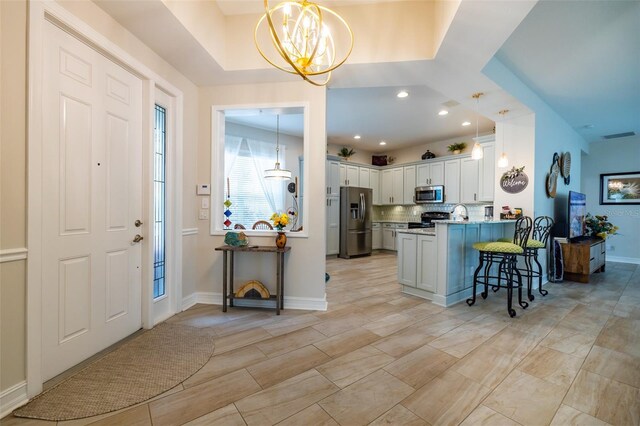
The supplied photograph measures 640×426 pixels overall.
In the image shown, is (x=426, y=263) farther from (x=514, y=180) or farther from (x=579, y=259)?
(x=579, y=259)

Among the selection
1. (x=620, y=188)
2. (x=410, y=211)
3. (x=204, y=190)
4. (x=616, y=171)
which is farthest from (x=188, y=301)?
(x=616, y=171)

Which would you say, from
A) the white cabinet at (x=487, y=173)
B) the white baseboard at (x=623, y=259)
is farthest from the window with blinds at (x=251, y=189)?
the white baseboard at (x=623, y=259)

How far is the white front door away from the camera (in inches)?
67.5

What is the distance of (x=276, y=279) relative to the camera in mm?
2998

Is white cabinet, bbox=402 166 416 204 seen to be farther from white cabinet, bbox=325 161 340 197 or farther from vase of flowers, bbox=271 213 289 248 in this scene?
vase of flowers, bbox=271 213 289 248

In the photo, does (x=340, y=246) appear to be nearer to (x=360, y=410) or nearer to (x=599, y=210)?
(x=360, y=410)

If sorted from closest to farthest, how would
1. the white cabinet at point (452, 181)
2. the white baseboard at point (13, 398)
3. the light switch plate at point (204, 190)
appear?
1. the white baseboard at point (13, 398)
2. the light switch plate at point (204, 190)
3. the white cabinet at point (452, 181)

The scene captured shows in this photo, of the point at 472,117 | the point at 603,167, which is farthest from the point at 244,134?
the point at 603,167

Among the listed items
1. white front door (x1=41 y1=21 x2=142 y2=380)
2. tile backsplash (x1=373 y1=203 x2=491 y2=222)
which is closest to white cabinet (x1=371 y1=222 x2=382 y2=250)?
tile backsplash (x1=373 y1=203 x2=491 y2=222)

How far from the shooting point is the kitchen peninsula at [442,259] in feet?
10.5

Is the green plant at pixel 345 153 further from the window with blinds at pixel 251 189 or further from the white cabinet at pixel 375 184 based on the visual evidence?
the window with blinds at pixel 251 189

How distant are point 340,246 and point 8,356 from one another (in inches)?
220

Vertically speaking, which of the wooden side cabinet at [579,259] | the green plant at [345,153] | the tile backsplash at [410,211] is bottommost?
the wooden side cabinet at [579,259]

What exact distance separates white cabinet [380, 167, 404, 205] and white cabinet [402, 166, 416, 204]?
6 cm
